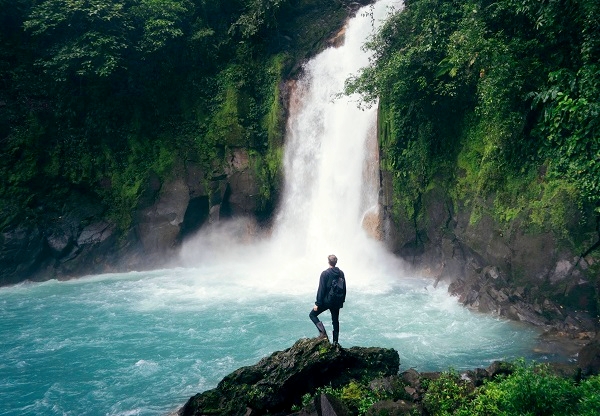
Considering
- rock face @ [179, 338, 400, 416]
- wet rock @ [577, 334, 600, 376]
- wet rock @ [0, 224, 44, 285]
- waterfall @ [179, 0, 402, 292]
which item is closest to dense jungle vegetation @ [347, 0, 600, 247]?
waterfall @ [179, 0, 402, 292]

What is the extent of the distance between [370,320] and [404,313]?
3.70ft

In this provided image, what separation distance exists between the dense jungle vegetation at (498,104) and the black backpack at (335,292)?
5565 millimetres

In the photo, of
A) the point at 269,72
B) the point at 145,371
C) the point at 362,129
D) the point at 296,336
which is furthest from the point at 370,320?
the point at 269,72

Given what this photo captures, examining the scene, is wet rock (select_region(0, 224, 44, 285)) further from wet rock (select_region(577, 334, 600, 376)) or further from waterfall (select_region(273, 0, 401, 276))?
wet rock (select_region(577, 334, 600, 376))

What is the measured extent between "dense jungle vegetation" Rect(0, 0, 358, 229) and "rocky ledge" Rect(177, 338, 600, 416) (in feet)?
41.7

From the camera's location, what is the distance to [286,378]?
22.4 ft

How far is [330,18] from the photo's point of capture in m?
20.5

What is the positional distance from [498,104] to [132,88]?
15115 mm

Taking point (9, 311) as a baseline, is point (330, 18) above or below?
above

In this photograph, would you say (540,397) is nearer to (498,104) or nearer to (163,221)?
(498,104)

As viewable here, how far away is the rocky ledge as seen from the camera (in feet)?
Answer: 21.3

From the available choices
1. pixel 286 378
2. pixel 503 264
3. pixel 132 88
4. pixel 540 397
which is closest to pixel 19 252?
pixel 132 88

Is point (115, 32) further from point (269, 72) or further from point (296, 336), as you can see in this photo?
point (296, 336)

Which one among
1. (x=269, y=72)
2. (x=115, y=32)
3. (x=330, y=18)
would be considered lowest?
(x=269, y=72)
